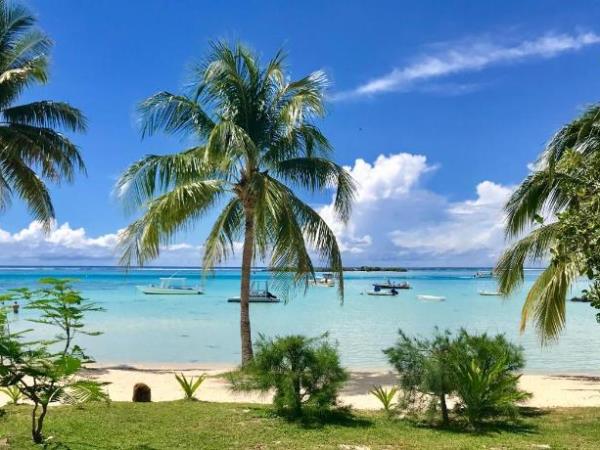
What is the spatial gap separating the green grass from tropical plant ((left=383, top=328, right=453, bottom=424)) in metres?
0.38

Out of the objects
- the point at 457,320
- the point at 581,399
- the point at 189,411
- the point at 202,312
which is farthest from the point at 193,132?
the point at 202,312

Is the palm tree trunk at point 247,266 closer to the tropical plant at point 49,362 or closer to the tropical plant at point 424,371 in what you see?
the tropical plant at point 424,371

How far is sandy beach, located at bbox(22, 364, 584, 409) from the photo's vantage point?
11.2m

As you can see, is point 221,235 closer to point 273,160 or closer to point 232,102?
point 273,160

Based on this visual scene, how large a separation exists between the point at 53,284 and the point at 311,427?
13.1 feet

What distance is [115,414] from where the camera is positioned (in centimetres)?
844

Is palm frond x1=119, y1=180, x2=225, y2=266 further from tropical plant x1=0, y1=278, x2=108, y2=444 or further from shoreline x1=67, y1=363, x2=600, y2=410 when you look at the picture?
tropical plant x1=0, y1=278, x2=108, y2=444

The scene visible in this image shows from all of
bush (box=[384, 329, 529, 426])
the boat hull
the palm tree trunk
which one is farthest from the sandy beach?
the boat hull

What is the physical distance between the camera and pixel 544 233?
40.2 feet

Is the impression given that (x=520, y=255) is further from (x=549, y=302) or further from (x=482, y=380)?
(x=482, y=380)

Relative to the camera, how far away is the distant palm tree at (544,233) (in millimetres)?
11516

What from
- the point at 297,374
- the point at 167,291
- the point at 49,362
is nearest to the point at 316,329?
the point at 297,374

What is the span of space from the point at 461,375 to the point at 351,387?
5517 millimetres

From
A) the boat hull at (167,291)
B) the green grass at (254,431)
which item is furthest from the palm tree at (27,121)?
the boat hull at (167,291)
